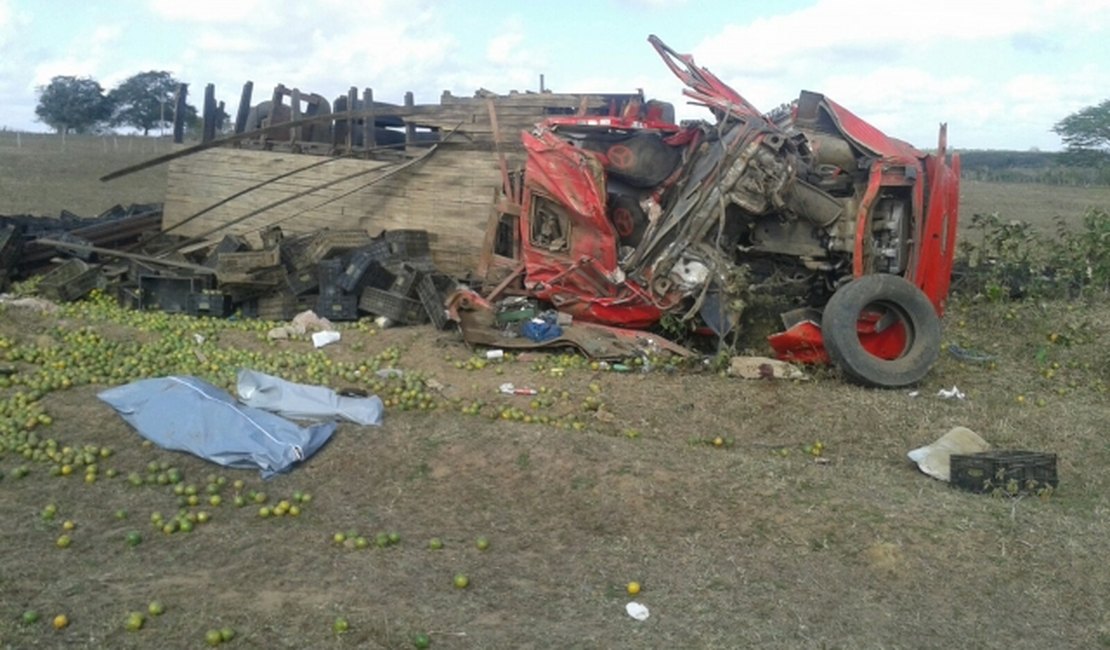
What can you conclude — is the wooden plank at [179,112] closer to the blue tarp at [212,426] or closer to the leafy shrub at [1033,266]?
the blue tarp at [212,426]

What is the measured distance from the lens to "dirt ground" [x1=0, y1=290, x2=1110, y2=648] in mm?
4641

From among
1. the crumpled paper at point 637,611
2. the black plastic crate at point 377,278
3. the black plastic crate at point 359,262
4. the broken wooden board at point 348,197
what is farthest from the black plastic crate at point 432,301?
the crumpled paper at point 637,611

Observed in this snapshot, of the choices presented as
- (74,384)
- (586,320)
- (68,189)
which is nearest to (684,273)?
(586,320)

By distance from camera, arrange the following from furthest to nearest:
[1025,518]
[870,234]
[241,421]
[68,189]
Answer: [68,189] < [870,234] < [241,421] < [1025,518]

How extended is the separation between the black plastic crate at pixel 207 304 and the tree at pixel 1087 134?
158 ft

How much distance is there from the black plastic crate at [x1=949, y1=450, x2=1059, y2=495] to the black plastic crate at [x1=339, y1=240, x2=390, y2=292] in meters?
6.29

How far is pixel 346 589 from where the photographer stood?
16.2ft

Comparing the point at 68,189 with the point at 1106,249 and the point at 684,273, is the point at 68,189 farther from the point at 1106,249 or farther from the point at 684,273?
the point at 1106,249

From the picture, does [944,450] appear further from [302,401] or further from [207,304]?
[207,304]

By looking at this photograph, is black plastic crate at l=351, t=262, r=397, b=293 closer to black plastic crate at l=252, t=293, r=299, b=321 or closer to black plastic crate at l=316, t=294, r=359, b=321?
black plastic crate at l=316, t=294, r=359, b=321

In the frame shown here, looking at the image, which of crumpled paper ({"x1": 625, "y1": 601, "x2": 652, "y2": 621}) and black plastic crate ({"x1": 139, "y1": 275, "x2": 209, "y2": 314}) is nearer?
crumpled paper ({"x1": 625, "y1": 601, "x2": 652, "y2": 621})

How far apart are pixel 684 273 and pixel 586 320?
3.55ft

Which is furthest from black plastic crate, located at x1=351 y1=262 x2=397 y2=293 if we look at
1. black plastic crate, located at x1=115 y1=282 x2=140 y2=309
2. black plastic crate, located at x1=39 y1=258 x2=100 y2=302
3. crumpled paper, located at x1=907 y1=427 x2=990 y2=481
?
crumpled paper, located at x1=907 y1=427 x2=990 y2=481

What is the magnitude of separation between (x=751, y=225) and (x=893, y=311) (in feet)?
5.26
